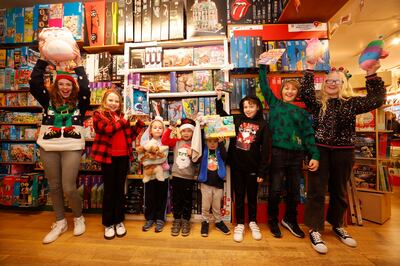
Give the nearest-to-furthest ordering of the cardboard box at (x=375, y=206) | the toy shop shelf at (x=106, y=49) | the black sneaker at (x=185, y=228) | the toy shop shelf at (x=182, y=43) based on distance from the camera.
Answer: the black sneaker at (x=185, y=228), the cardboard box at (x=375, y=206), the toy shop shelf at (x=182, y=43), the toy shop shelf at (x=106, y=49)

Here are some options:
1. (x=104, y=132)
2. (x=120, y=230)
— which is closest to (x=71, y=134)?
(x=104, y=132)

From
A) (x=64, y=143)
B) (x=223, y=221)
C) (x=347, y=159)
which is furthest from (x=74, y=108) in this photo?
(x=347, y=159)

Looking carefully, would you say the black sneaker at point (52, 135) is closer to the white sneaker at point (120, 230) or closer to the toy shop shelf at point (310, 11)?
the white sneaker at point (120, 230)

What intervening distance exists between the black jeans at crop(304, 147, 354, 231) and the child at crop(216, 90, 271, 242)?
1.43 ft

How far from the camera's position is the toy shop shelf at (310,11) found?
6.35 feet

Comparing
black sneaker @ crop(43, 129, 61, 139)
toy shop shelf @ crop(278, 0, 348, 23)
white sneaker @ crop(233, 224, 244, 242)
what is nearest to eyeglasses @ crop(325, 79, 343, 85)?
toy shop shelf @ crop(278, 0, 348, 23)

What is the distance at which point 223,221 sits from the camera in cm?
201

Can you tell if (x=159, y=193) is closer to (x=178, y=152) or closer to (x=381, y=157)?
(x=178, y=152)

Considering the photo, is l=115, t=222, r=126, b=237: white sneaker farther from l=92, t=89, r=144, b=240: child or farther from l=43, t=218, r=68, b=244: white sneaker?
l=43, t=218, r=68, b=244: white sneaker

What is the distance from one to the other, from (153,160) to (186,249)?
81cm

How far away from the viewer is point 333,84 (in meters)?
1.74

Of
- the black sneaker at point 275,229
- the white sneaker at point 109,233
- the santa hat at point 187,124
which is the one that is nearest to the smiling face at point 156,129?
the santa hat at point 187,124

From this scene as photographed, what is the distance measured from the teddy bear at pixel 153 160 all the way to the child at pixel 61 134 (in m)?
0.57

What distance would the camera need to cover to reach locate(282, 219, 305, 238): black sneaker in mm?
1771
